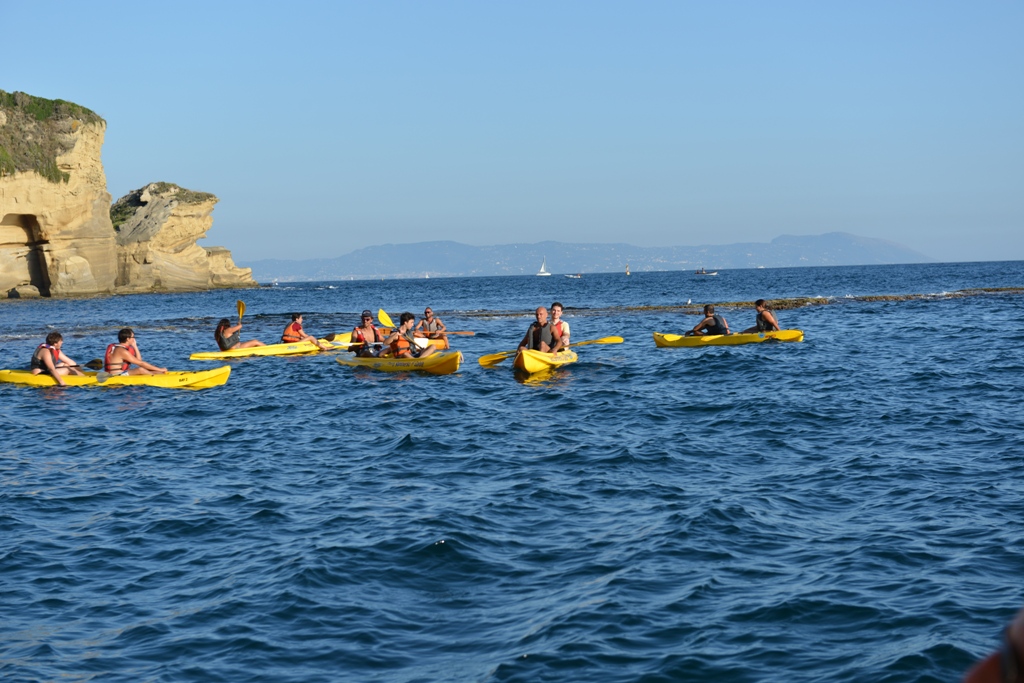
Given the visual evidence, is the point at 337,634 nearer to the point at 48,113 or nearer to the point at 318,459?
the point at 318,459

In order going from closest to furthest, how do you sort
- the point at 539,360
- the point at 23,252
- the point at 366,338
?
the point at 539,360 → the point at 366,338 → the point at 23,252

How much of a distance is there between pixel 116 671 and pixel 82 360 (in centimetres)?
2359

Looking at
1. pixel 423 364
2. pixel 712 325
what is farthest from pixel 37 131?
pixel 712 325

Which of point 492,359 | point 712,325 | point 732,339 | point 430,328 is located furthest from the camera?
point 712,325

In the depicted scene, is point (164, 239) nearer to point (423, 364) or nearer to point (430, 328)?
point (430, 328)

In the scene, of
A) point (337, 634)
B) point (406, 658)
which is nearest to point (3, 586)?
point (337, 634)

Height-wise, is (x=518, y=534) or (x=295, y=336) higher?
(x=295, y=336)

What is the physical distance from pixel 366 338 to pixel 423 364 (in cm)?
342

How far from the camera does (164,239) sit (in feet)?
267

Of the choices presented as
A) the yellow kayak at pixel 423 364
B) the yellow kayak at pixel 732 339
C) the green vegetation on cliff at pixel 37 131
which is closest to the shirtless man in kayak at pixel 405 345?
the yellow kayak at pixel 423 364

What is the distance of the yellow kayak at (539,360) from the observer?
65.3ft

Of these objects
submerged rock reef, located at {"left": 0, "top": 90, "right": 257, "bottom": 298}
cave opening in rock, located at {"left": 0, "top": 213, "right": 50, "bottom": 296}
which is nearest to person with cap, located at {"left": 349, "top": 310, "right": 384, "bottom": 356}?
submerged rock reef, located at {"left": 0, "top": 90, "right": 257, "bottom": 298}

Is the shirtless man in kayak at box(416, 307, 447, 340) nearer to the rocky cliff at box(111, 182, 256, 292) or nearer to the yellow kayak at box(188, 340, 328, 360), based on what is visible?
the yellow kayak at box(188, 340, 328, 360)

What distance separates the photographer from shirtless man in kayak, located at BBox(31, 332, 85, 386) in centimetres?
1944
